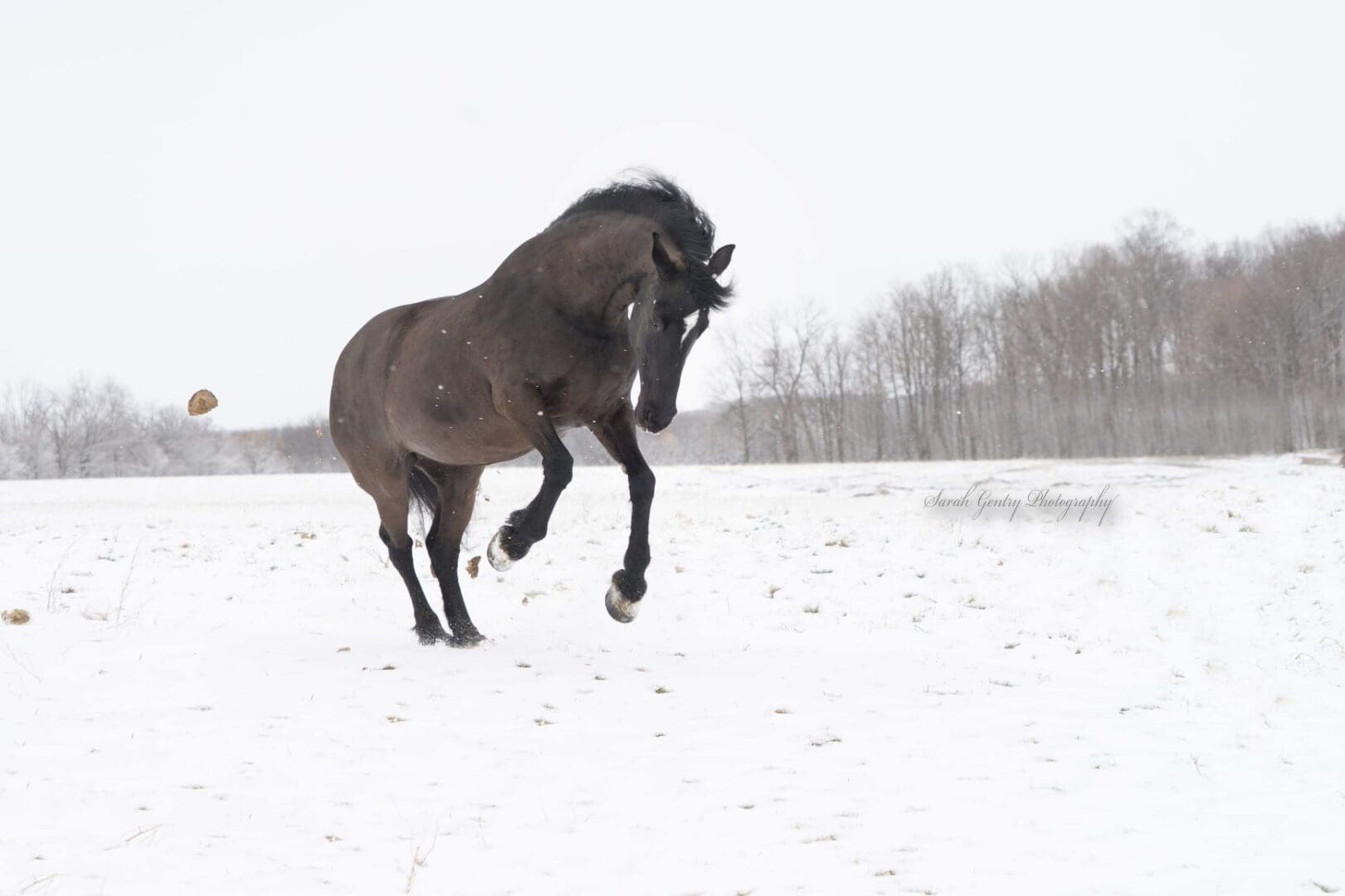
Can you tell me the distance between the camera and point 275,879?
298cm

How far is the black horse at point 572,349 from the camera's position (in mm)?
5512

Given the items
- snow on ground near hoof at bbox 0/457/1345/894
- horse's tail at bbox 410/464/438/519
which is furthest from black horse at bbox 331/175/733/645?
snow on ground near hoof at bbox 0/457/1345/894

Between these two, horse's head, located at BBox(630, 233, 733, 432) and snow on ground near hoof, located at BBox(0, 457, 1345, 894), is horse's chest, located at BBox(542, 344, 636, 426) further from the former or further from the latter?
snow on ground near hoof, located at BBox(0, 457, 1345, 894)

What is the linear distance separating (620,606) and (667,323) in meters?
1.83

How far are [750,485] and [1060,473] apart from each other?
888 cm

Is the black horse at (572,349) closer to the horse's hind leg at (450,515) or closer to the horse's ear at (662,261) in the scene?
the horse's ear at (662,261)

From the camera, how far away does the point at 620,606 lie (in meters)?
5.93

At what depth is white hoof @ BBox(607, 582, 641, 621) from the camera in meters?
5.93

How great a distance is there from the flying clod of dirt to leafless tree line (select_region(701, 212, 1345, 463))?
38420 mm

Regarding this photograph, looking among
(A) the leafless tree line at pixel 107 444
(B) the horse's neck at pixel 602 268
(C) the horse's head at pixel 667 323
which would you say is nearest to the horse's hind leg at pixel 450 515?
(B) the horse's neck at pixel 602 268

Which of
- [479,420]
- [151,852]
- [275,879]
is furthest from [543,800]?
[479,420]

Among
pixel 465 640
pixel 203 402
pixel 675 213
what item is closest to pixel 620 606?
pixel 465 640

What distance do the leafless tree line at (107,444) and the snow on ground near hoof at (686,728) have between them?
155ft

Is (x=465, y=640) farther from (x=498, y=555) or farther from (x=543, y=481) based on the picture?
(x=543, y=481)
